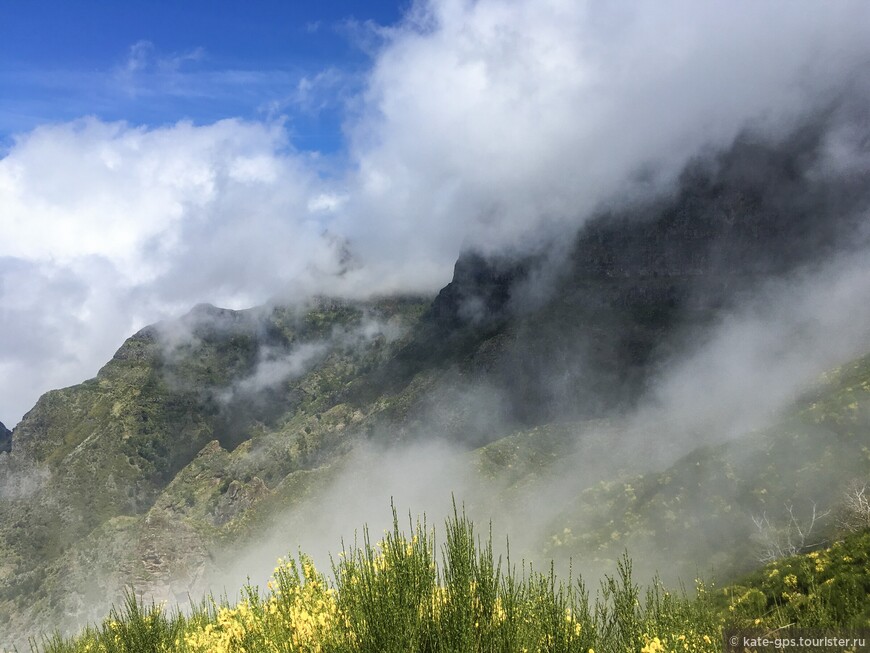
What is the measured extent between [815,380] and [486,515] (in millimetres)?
99141

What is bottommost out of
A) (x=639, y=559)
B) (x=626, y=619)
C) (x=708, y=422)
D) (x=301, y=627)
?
(x=639, y=559)

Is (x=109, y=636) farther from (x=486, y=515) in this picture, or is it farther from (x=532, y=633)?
(x=486, y=515)

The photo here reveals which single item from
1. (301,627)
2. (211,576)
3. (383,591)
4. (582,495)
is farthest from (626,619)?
(211,576)

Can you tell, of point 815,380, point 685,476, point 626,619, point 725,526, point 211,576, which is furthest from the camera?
point 211,576

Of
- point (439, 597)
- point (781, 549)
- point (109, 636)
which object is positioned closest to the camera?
point (439, 597)

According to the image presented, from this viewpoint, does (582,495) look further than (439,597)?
Yes

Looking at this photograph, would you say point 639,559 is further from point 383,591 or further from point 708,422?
point 383,591

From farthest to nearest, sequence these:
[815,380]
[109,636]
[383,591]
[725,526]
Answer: [815,380] → [725,526] → [109,636] → [383,591]

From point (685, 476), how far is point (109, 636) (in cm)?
12640

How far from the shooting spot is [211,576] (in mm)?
194000

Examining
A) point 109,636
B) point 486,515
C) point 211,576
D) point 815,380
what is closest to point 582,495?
point 486,515

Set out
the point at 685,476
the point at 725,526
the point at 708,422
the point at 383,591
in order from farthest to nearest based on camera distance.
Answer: the point at 708,422 < the point at 685,476 < the point at 725,526 < the point at 383,591

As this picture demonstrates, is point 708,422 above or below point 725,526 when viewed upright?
Answer: above

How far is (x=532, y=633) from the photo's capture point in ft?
32.2
